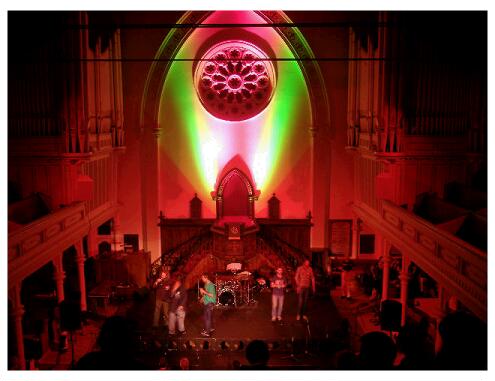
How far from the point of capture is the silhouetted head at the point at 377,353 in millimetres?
5855

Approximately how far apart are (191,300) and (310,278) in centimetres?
424

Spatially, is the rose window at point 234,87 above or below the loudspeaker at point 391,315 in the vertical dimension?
above

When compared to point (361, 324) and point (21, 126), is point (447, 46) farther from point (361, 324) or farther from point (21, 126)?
point (21, 126)

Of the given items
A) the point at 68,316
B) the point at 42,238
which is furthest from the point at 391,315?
the point at 42,238

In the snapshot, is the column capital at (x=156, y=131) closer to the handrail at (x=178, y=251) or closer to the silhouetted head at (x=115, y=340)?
the handrail at (x=178, y=251)

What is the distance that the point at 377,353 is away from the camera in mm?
5840

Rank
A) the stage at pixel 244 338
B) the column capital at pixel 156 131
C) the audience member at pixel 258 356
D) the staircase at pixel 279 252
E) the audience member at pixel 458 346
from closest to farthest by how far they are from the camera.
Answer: the audience member at pixel 458 346, the audience member at pixel 258 356, the stage at pixel 244 338, the staircase at pixel 279 252, the column capital at pixel 156 131

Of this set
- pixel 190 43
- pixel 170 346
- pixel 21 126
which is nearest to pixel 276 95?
pixel 190 43

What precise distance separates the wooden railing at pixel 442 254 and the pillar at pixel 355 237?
13.7 ft

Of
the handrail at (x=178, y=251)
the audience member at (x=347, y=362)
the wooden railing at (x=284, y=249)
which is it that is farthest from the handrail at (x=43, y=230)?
the audience member at (x=347, y=362)

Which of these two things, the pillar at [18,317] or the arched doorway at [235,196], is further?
the arched doorway at [235,196]

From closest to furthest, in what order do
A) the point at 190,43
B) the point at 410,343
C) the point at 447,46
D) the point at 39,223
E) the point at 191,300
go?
the point at 410,343 < the point at 39,223 < the point at 447,46 < the point at 191,300 < the point at 190,43

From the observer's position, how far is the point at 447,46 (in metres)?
14.4

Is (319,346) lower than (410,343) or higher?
lower
